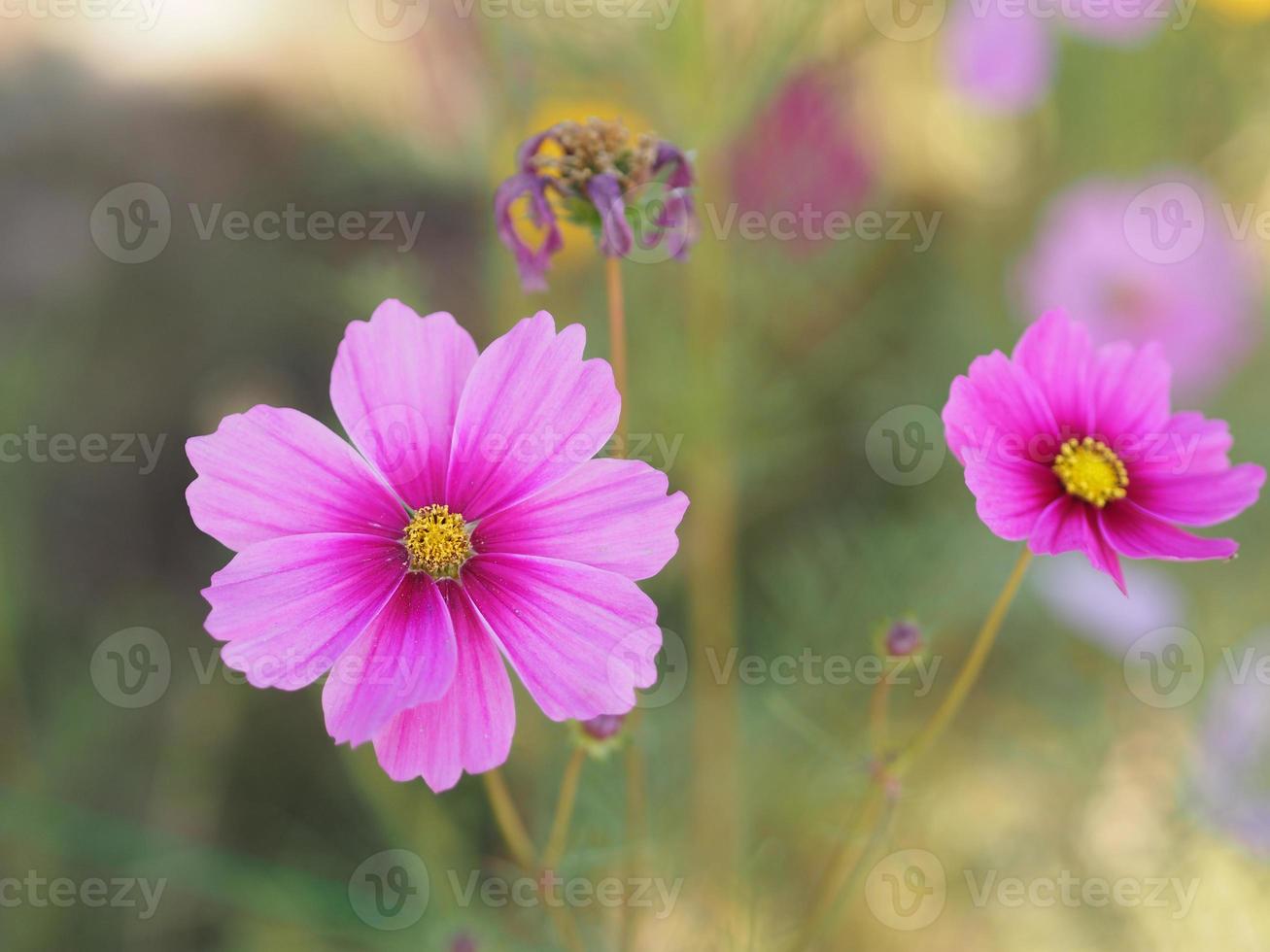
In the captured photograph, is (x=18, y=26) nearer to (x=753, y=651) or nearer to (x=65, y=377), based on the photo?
(x=65, y=377)

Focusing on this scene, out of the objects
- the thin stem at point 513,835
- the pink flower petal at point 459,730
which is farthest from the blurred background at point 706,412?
the pink flower petal at point 459,730

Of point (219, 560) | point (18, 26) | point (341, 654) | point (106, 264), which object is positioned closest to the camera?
point (341, 654)

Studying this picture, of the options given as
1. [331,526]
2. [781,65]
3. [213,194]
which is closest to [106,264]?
[213,194]

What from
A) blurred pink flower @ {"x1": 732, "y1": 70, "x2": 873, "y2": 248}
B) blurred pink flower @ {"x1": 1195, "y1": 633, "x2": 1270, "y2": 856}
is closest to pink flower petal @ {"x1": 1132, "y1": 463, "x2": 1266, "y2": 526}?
blurred pink flower @ {"x1": 1195, "y1": 633, "x2": 1270, "y2": 856}

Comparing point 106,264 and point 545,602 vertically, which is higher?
point 106,264

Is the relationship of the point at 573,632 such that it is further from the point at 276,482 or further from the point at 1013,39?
the point at 1013,39

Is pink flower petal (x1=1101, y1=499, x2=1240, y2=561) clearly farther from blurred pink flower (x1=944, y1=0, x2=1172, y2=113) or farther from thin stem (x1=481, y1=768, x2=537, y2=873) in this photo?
blurred pink flower (x1=944, y1=0, x2=1172, y2=113)

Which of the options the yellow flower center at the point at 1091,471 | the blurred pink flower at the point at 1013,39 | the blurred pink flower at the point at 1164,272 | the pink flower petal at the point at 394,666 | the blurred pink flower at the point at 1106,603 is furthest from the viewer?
the blurred pink flower at the point at 1164,272

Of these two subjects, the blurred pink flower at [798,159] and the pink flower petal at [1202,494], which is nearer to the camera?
Result: the pink flower petal at [1202,494]

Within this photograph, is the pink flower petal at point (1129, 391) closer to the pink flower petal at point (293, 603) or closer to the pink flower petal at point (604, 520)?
the pink flower petal at point (604, 520)
